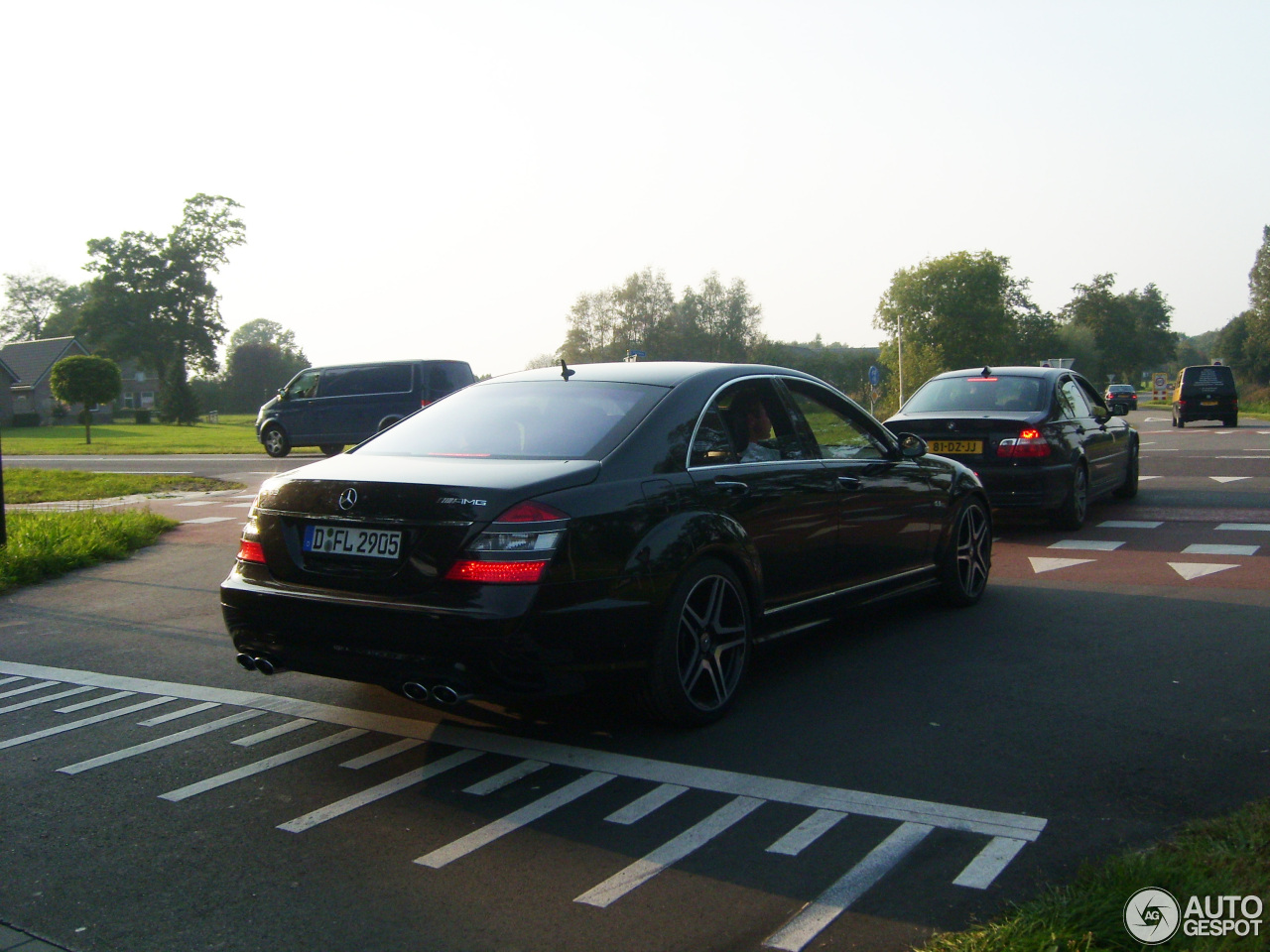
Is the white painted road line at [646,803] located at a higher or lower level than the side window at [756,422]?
lower

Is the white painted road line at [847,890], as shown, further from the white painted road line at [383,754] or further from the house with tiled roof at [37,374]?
the house with tiled roof at [37,374]

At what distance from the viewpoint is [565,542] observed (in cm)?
438

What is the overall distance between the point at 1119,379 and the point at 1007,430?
136m

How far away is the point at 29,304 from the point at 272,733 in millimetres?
131471

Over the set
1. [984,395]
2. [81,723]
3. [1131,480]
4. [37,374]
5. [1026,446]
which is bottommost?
[81,723]

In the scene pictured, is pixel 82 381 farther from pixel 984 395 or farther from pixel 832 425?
pixel 832 425

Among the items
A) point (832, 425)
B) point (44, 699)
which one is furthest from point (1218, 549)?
point (44, 699)

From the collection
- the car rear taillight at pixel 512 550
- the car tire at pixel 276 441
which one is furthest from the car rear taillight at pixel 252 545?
the car tire at pixel 276 441

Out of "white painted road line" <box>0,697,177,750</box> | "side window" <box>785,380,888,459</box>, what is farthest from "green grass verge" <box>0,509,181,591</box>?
"side window" <box>785,380,888,459</box>

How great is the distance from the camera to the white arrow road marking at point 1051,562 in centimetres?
932

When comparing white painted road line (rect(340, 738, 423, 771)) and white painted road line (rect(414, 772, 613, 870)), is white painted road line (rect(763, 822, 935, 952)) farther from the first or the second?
white painted road line (rect(340, 738, 423, 771))

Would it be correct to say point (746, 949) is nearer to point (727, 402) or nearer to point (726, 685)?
point (726, 685)

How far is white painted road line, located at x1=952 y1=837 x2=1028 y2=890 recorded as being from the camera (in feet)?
11.1

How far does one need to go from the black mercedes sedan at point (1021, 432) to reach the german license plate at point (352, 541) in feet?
24.5
